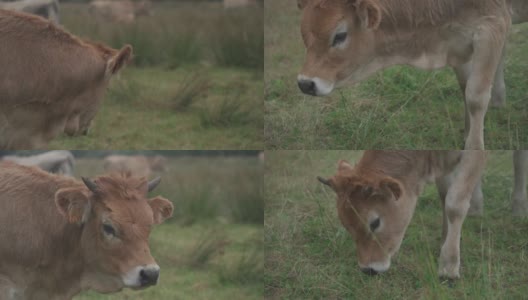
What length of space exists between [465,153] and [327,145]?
56.2 inches

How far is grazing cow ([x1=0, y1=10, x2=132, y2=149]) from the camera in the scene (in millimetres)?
6750

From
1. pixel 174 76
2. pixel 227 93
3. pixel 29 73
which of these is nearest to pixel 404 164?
pixel 29 73

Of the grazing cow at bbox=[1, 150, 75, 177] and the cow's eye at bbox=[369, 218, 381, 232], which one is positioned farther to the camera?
the grazing cow at bbox=[1, 150, 75, 177]

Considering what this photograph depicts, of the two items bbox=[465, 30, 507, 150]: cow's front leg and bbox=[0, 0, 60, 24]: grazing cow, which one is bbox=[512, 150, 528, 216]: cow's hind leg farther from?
bbox=[0, 0, 60, 24]: grazing cow

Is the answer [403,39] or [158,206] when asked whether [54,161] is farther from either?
[403,39]

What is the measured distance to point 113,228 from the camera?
234 inches

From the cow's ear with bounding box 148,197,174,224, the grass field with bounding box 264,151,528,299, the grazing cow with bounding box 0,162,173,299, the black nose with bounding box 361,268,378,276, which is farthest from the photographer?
the grass field with bounding box 264,151,528,299

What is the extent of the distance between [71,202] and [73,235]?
14.4 inches

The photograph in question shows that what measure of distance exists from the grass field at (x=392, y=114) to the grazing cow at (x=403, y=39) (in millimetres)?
858

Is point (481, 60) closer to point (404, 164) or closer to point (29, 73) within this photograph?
point (404, 164)

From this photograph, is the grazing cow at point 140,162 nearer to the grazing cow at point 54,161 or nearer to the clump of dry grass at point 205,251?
the grazing cow at point 54,161

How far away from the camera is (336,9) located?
21.1 feet

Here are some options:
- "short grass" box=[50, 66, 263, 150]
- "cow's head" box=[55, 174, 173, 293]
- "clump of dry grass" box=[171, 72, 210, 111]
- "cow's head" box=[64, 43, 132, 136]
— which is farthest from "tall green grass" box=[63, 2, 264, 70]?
"cow's head" box=[55, 174, 173, 293]

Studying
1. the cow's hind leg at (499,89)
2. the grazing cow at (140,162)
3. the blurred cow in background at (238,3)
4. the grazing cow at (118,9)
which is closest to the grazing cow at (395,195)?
the cow's hind leg at (499,89)
